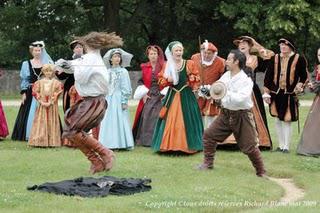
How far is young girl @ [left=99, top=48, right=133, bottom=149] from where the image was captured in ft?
35.5

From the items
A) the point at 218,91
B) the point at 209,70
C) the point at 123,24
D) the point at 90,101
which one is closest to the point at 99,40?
the point at 90,101

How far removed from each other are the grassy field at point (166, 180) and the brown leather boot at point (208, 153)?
0.42ft

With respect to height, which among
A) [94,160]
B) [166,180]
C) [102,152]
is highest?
[102,152]

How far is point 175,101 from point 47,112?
7.67ft

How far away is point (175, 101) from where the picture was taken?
1023 centimetres

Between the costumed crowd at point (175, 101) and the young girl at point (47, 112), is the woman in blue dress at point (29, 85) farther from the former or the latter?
the young girl at point (47, 112)

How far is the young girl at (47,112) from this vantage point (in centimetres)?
1120

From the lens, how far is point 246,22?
2536cm

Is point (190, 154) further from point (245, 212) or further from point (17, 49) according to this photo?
point (17, 49)

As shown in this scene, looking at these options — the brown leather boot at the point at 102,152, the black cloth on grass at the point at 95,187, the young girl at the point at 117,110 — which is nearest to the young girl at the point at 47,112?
the young girl at the point at 117,110

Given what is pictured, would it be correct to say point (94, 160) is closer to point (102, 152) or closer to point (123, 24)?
point (102, 152)

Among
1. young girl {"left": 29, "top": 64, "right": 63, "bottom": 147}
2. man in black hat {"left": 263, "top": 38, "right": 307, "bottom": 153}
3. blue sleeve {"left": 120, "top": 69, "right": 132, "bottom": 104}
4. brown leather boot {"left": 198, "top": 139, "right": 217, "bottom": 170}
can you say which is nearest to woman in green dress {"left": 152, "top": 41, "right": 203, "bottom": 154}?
blue sleeve {"left": 120, "top": 69, "right": 132, "bottom": 104}

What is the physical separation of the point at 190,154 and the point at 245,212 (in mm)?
3463

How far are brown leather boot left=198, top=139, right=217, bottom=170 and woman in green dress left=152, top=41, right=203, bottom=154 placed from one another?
3.74 feet
